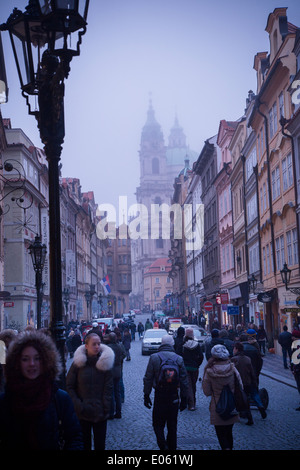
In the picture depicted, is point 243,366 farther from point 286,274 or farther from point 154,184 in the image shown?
point 154,184

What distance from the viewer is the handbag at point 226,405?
8195 mm

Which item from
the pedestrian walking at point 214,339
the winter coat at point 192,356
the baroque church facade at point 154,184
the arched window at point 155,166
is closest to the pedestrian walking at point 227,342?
the pedestrian walking at point 214,339

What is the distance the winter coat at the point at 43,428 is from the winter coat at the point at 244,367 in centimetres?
795

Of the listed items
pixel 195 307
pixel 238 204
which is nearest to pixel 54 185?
pixel 238 204

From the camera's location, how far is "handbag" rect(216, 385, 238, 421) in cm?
820

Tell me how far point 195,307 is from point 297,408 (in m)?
59.6

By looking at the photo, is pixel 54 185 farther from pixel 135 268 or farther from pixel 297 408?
pixel 135 268

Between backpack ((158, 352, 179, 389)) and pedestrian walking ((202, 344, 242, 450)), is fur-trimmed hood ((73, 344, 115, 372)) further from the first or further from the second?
pedestrian walking ((202, 344, 242, 450))

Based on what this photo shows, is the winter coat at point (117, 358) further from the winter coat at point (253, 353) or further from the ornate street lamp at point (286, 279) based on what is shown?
the ornate street lamp at point (286, 279)

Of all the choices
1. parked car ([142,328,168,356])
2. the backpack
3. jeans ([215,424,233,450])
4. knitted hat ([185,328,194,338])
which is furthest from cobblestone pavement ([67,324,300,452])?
parked car ([142,328,168,356])

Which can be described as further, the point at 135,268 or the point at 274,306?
the point at 135,268

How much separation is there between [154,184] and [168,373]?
168695 mm

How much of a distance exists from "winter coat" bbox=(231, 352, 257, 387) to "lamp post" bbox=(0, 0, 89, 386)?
5.54m

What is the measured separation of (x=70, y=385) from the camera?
24.1 ft
